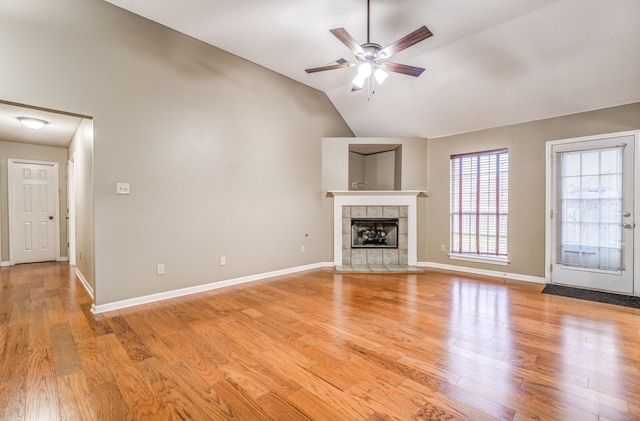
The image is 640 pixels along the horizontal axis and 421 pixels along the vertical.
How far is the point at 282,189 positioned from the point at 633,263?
4827 millimetres

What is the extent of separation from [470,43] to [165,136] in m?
3.87

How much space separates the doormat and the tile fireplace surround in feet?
6.69

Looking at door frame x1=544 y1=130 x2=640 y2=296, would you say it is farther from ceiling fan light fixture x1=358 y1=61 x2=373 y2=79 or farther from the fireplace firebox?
ceiling fan light fixture x1=358 y1=61 x2=373 y2=79

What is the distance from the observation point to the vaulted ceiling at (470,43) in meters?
3.03

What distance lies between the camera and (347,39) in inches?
Result: 103

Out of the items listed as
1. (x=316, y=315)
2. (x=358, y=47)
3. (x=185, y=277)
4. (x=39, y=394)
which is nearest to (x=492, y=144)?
(x=358, y=47)

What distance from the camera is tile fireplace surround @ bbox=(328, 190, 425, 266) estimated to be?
5.44 meters

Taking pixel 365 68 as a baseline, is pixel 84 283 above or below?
below


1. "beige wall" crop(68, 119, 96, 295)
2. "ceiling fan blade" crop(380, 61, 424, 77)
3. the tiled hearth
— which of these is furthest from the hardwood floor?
"ceiling fan blade" crop(380, 61, 424, 77)

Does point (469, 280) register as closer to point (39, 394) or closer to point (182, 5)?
point (39, 394)

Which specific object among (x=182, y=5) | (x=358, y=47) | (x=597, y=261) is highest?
(x=182, y=5)

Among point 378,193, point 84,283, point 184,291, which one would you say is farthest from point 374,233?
point 84,283

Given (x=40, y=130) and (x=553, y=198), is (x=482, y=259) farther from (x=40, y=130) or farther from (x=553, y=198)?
(x=40, y=130)

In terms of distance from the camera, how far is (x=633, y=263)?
12.2 feet
